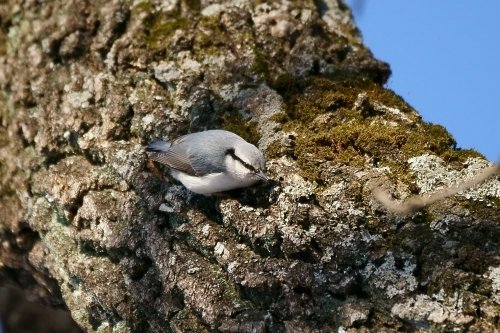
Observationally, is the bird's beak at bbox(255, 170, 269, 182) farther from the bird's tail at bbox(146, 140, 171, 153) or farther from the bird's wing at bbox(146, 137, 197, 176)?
the bird's tail at bbox(146, 140, 171, 153)

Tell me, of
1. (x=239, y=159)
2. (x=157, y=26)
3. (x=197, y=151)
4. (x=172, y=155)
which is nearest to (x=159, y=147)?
(x=172, y=155)

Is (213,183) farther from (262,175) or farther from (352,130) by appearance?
(352,130)

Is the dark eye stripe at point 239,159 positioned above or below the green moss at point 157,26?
below

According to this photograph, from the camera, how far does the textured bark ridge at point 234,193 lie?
9.05ft

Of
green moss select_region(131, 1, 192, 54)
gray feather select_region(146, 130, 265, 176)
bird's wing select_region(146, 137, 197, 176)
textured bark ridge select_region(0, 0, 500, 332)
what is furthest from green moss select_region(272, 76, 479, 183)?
green moss select_region(131, 1, 192, 54)

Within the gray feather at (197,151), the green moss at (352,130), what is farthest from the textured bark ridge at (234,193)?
the gray feather at (197,151)

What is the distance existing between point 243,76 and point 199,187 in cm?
76

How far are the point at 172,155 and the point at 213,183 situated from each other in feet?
0.93

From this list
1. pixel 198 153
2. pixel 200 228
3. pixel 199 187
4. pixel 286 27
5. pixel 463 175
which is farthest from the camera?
pixel 286 27

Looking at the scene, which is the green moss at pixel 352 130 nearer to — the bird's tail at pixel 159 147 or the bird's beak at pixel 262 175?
the bird's beak at pixel 262 175

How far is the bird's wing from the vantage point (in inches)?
145

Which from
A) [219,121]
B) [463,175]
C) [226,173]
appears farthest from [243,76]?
A: [463,175]

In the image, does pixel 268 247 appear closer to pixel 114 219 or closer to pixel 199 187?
pixel 199 187

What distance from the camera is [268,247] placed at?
3039 millimetres
